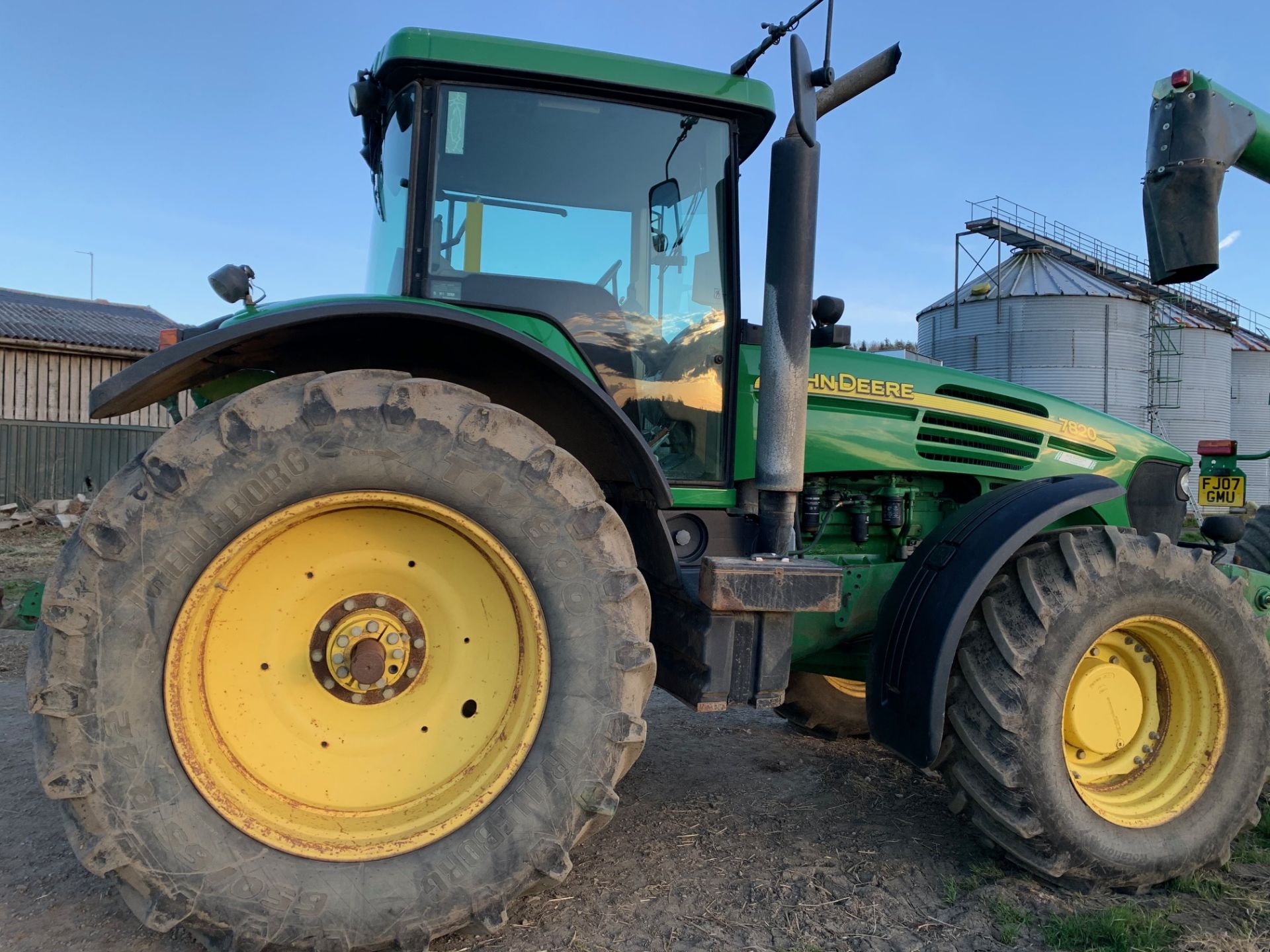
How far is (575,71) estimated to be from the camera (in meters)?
2.73

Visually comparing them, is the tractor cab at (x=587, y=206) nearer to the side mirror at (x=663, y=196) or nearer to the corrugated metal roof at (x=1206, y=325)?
the side mirror at (x=663, y=196)

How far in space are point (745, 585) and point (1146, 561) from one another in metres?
1.41

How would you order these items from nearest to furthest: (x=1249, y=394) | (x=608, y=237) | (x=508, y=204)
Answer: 1. (x=508, y=204)
2. (x=608, y=237)
3. (x=1249, y=394)

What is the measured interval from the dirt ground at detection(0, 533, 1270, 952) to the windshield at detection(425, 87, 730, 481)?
4.35 ft

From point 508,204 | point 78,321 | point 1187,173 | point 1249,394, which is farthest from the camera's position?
point 1249,394

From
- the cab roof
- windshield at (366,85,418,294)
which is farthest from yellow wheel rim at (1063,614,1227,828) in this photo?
windshield at (366,85,418,294)

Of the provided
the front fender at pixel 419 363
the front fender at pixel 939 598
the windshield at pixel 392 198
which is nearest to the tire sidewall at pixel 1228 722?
the front fender at pixel 939 598

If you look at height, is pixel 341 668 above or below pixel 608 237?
below

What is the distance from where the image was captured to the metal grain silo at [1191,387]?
25203 mm

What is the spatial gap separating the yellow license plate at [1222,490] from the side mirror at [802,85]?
5.34 m

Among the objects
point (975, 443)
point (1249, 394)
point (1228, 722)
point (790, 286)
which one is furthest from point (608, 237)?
point (1249, 394)

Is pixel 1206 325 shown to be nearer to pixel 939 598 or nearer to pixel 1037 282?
pixel 1037 282

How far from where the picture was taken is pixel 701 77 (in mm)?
2877

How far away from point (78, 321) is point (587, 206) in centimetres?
1801
